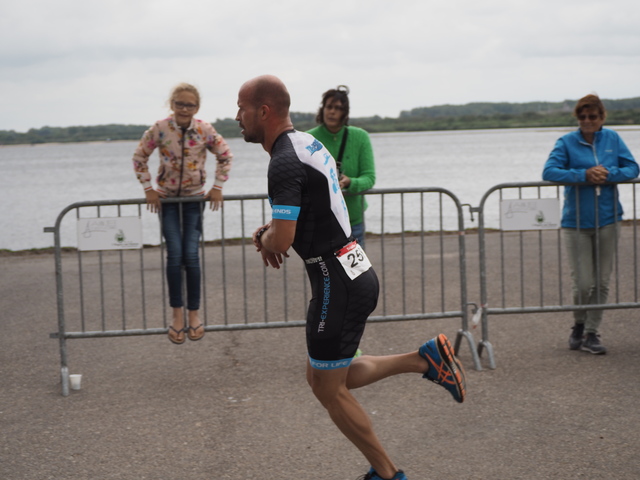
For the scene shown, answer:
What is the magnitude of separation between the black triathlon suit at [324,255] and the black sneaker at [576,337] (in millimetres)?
3854

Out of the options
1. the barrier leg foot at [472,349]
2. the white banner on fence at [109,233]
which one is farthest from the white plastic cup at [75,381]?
the barrier leg foot at [472,349]

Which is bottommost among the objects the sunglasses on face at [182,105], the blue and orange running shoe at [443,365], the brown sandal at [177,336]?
the brown sandal at [177,336]

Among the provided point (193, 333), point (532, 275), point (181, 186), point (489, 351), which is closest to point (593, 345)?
point (489, 351)

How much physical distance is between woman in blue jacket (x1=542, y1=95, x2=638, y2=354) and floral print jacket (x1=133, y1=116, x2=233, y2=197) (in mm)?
2982

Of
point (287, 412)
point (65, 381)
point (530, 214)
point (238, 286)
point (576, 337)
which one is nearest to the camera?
point (287, 412)

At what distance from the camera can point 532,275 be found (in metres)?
11.1

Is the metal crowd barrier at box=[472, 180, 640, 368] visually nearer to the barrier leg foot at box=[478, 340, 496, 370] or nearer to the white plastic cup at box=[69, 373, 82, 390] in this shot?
the barrier leg foot at box=[478, 340, 496, 370]

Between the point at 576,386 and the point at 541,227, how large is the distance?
1.64 metres

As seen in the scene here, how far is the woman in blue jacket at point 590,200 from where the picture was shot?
714cm

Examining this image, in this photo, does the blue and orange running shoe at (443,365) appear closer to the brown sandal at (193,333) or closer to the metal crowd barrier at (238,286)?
the metal crowd barrier at (238,286)

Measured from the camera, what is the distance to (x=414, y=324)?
8.48m

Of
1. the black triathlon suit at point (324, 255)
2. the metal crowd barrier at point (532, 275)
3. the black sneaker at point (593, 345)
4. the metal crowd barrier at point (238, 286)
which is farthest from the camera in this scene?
the metal crowd barrier at point (532, 275)

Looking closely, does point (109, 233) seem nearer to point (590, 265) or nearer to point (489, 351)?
point (489, 351)

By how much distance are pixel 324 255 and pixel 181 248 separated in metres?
3.25
